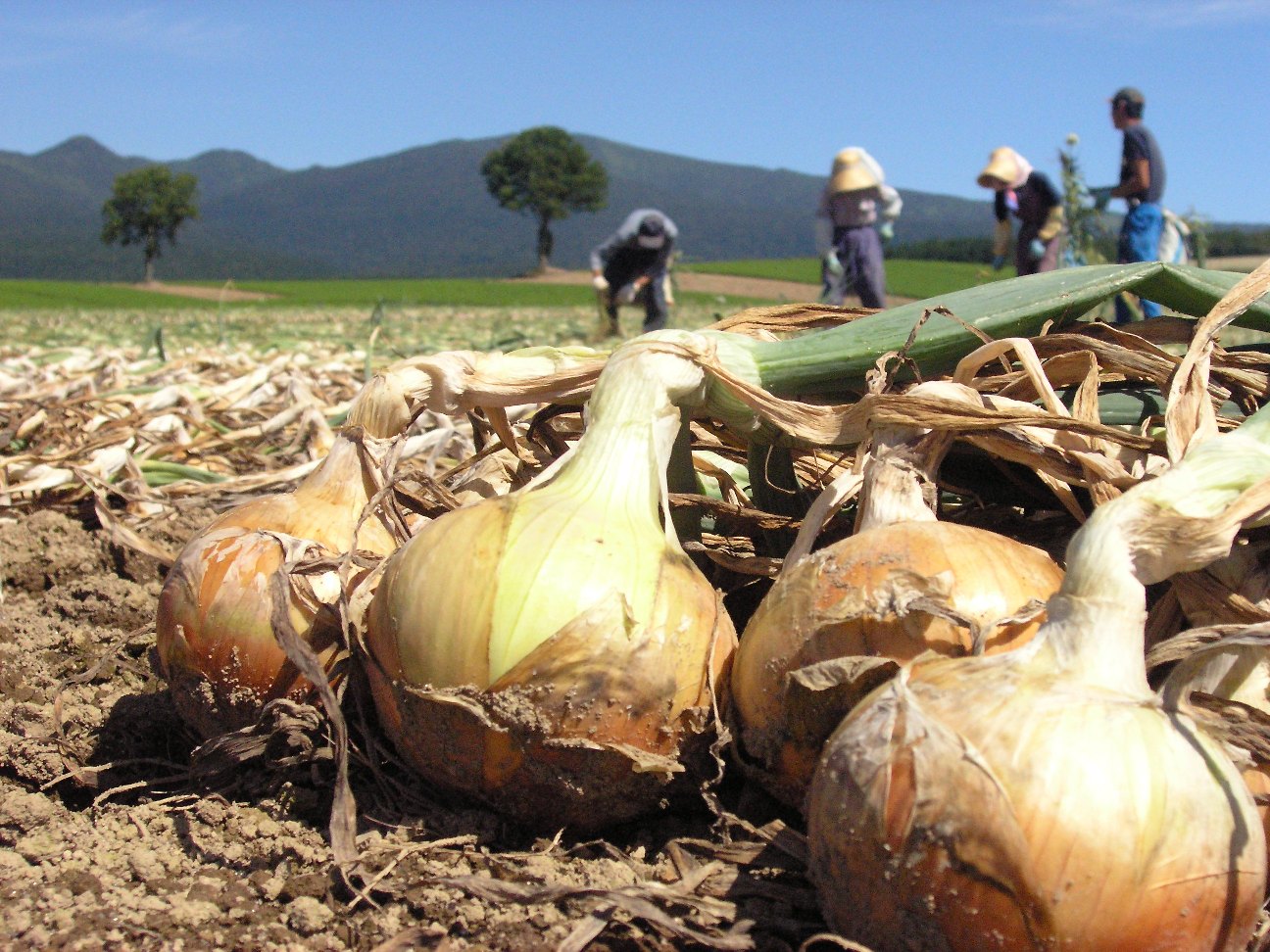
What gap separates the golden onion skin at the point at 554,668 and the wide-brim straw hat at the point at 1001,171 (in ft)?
23.7

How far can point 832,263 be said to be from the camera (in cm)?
791

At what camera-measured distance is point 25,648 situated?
211 centimetres

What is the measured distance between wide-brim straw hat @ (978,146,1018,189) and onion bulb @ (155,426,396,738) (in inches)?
281

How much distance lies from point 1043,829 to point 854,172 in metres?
7.64

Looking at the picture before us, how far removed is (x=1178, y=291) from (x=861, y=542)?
32.1 inches

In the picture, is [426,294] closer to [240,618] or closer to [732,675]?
[240,618]

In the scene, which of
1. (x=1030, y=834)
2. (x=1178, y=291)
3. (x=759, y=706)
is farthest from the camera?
(x=1178, y=291)

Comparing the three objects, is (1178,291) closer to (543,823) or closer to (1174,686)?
(1174,686)

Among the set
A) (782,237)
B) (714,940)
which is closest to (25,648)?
(714,940)

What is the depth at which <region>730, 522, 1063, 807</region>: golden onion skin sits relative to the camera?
3.94ft

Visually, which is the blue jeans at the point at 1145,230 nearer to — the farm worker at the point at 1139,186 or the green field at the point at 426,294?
the farm worker at the point at 1139,186

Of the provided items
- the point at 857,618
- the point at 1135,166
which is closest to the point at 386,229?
the point at 1135,166

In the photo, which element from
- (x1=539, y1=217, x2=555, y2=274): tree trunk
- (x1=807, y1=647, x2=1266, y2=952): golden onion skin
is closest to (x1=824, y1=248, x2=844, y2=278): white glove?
(x1=807, y1=647, x2=1266, y2=952): golden onion skin

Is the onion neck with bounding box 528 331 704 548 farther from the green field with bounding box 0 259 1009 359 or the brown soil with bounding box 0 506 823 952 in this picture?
the green field with bounding box 0 259 1009 359
